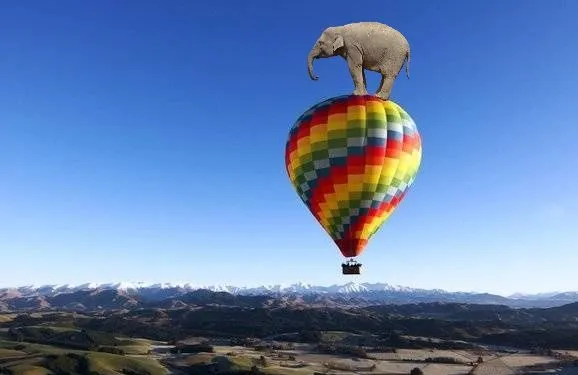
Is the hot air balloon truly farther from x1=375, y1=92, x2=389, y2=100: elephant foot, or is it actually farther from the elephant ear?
the elephant ear

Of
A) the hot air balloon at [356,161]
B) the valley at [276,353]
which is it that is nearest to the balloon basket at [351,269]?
the hot air balloon at [356,161]

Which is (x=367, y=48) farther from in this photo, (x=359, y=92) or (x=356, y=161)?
(x=356, y=161)

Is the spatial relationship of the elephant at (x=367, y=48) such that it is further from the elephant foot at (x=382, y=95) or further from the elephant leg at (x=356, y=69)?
the elephant foot at (x=382, y=95)

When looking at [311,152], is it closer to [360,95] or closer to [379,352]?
[360,95]

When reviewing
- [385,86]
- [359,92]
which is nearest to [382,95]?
[385,86]

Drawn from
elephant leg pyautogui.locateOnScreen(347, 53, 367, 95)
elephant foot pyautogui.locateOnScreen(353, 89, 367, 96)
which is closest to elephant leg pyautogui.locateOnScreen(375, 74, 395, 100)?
elephant foot pyautogui.locateOnScreen(353, 89, 367, 96)

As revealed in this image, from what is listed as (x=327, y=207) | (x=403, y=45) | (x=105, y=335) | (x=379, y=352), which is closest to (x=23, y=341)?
(x=105, y=335)

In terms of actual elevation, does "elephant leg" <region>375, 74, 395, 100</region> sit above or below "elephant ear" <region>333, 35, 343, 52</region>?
below

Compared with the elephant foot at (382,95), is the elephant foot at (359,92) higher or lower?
higher
